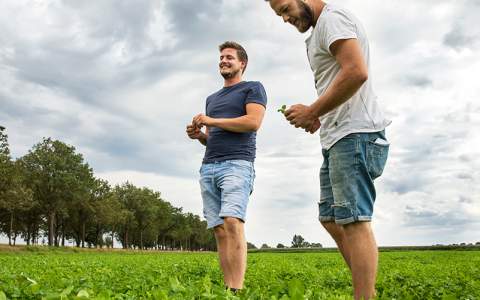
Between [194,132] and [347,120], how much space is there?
9.06ft

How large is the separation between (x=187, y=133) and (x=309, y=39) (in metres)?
2.63

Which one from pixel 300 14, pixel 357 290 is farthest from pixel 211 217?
pixel 300 14

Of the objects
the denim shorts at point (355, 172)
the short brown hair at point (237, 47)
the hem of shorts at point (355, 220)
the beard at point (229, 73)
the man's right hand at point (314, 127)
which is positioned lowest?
the hem of shorts at point (355, 220)

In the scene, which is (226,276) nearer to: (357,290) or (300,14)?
(357,290)

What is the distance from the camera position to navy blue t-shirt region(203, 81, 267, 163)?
5723 mm

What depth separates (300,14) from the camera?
13.3 ft

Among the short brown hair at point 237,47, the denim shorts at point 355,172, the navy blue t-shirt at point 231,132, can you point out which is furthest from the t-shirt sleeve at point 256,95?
the denim shorts at point 355,172

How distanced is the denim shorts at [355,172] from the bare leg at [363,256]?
3.3 inches

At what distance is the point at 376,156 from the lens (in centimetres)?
387

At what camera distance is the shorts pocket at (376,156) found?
151 inches

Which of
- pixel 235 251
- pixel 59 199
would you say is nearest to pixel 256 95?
pixel 235 251

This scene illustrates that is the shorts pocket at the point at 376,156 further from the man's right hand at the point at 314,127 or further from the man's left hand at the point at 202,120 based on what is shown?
the man's left hand at the point at 202,120

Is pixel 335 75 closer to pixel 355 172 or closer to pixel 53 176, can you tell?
pixel 355 172

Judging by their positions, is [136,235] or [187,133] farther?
[136,235]
